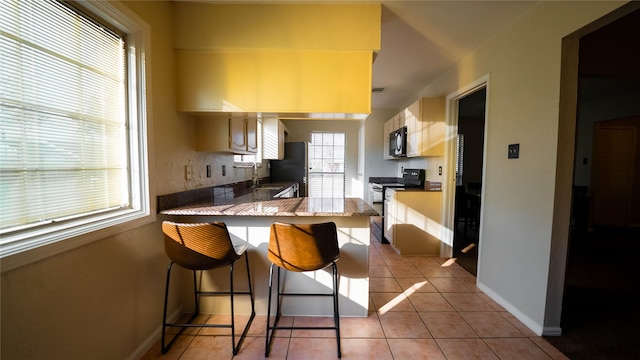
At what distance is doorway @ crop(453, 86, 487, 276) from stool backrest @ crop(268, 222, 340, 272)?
7.09 feet

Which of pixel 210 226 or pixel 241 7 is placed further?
pixel 241 7

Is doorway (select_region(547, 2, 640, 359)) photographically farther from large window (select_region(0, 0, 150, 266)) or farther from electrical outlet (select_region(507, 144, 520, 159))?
large window (select_region(0, 0, 150, 266))

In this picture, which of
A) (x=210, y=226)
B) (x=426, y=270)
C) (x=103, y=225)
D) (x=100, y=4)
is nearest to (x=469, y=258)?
(x=426, y=270)

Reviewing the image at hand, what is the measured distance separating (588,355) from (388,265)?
170 centimetres

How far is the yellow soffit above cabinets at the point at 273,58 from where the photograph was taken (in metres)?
1.92

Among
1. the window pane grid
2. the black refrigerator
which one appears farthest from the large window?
the black refrigerator

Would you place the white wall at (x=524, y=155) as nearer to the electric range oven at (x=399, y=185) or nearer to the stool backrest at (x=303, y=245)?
the electric range oven at (x=399, y=185)

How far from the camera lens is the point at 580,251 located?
3.45 m

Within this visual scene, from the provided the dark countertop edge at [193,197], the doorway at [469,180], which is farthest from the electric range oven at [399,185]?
the dark countertop edge at [193,197]

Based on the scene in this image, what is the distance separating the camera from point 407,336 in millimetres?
1770

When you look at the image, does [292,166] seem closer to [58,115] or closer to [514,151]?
[514,151]

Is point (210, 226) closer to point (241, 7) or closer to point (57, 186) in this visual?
point (57, 186)

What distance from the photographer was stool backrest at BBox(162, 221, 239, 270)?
146cm

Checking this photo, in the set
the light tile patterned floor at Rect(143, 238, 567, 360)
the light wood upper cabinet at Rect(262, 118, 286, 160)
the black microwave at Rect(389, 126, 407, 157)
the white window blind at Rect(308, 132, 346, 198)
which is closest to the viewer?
the light tile patterned floor at Rect(143, 238, 567, 360)
